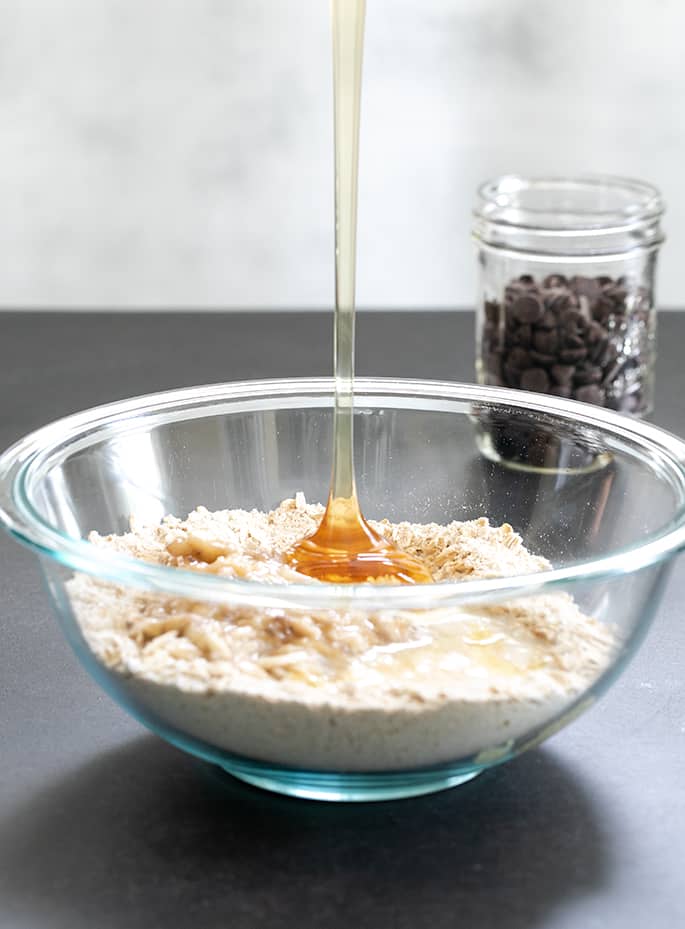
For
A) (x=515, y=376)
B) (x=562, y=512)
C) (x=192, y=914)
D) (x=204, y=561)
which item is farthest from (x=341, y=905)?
(x=515, y=376)

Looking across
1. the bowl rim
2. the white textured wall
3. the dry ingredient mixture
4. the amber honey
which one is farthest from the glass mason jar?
the white textured wall

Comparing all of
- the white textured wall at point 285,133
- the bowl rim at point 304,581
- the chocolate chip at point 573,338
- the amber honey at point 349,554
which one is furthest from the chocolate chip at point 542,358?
the white textured wall at point 285,133

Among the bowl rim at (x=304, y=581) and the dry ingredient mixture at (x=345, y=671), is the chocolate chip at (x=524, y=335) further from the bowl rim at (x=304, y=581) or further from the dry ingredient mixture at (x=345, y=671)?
the dry ingredient mixture at (x=345, y=671)

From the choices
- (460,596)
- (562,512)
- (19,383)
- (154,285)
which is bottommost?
(154,285)

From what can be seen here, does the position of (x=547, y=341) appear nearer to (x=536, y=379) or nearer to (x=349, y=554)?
(x=536, y=379)

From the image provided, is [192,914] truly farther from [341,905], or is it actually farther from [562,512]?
[562,512]

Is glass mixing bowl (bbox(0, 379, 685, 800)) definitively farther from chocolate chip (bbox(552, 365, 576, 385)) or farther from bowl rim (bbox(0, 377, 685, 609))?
chocolate chip (bbox(552, 365, 576, 385))
